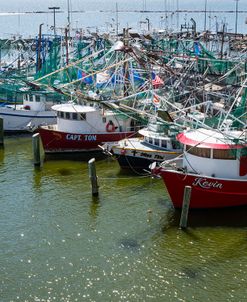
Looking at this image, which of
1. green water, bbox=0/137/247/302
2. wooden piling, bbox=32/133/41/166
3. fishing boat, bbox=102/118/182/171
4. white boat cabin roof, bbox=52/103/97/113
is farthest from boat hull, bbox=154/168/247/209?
white boat cabin roof, bbox=52/103/97/113

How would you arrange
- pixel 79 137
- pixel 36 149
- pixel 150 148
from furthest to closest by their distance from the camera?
pixel 79 137
pixel 36 149
pixel 150 148

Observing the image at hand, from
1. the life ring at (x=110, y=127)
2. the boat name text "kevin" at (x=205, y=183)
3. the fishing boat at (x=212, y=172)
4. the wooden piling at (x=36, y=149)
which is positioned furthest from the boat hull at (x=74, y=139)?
the boat name text "kevin" at (x=205, y=183)

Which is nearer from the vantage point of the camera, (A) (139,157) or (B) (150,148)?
(A) (139,157)

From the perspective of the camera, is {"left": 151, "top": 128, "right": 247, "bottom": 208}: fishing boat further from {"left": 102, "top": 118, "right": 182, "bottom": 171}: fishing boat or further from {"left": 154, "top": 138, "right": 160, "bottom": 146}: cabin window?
{"left": 154, "top": 138, "right": 160, "bottom": 146}: cabin window

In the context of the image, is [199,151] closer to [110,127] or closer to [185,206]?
[185,206]

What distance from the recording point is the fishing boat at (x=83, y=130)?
129 feet

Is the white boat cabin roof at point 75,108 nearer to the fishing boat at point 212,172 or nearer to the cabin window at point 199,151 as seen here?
the fishing boat at point 212,172

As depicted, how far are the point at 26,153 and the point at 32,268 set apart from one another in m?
19.0

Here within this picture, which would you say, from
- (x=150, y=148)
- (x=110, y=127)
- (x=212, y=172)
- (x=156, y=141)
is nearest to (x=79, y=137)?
(x=110, y=127)

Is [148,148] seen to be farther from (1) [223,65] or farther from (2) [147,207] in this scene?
(1) [223,65]

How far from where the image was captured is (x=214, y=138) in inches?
1089

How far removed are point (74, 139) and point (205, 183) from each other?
15078 millimetres

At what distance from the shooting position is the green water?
2128cm

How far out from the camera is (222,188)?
89.5 feet
